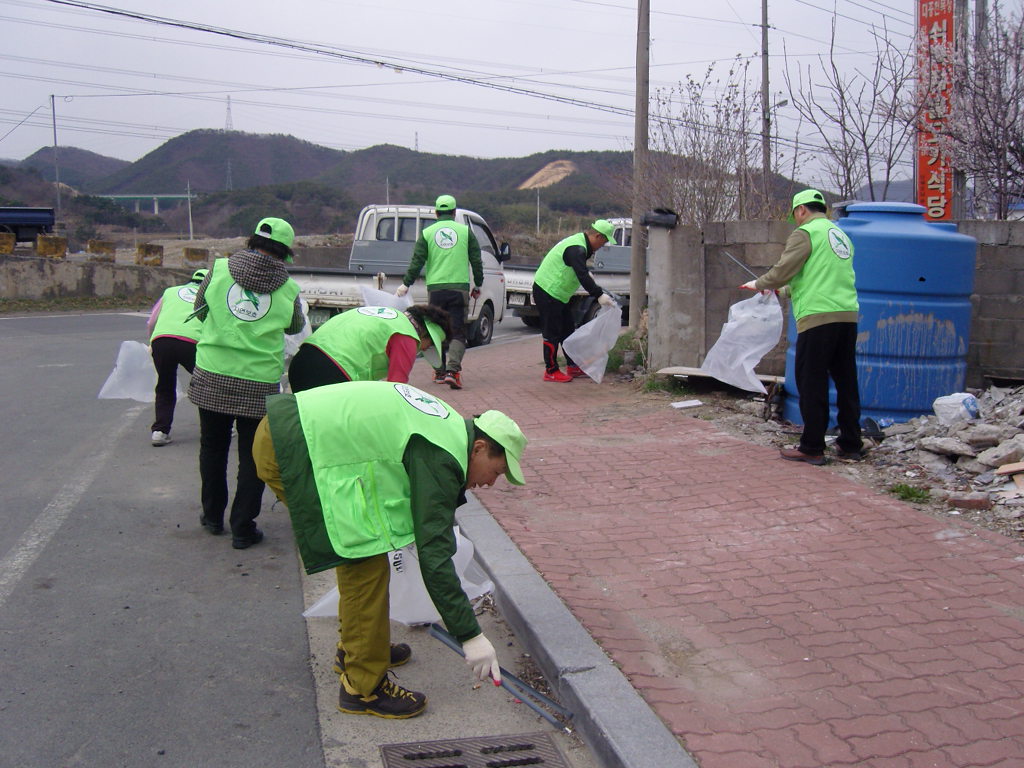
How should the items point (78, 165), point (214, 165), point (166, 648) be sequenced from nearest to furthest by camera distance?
point (166, 648)
point (214, 165)
point (78, 165)

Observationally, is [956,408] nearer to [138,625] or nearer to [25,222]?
[138,625]

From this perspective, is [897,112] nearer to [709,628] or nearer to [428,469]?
[709,628]

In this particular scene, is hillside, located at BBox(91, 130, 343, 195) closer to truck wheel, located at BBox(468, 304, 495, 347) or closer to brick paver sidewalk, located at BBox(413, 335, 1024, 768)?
truck wheel, located at BBox(468, 304, 495, 347)

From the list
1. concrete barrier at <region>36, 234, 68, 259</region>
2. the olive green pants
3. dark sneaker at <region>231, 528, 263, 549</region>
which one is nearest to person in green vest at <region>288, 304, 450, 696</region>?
dark sneaker at <region>231, 528, 263, 549</region>

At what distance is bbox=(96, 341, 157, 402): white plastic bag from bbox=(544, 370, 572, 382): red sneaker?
4057 mm

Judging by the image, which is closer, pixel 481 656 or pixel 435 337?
pixel 481 656

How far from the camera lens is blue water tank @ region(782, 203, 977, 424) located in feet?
21.4

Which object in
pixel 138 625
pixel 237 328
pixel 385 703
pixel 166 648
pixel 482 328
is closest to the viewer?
pixel 385 703

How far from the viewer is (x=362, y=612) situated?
10.8ft

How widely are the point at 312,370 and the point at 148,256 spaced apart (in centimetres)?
1905

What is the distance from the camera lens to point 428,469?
9.89 ft

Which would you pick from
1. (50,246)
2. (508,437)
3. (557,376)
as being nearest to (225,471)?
(508,437)

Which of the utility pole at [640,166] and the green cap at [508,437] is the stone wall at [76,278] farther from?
the green cap at [508,437]

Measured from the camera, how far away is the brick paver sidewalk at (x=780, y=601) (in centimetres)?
308
